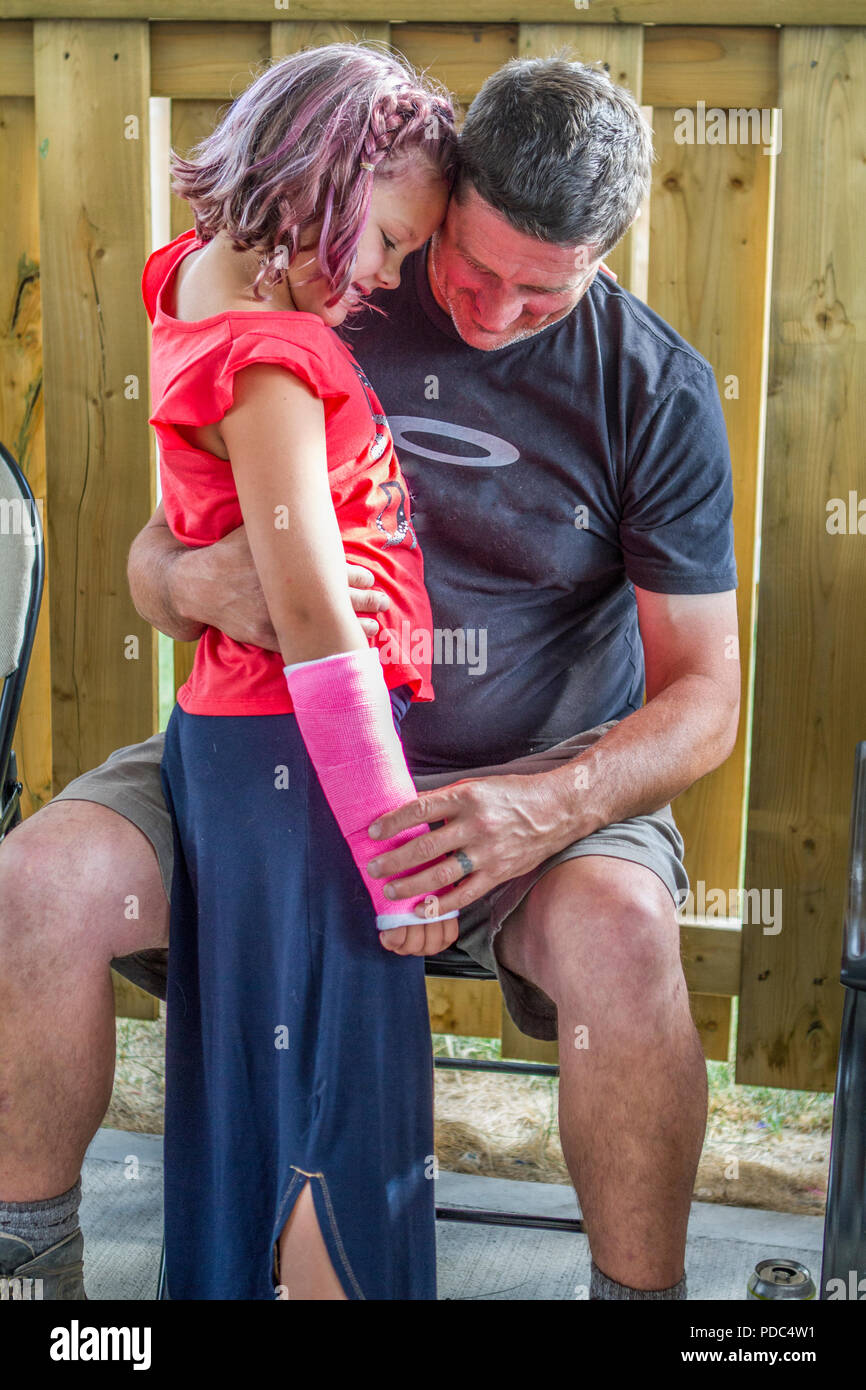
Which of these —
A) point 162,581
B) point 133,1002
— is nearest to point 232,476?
point 162,581

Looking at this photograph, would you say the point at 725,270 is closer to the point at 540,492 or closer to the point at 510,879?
the point at 540,492

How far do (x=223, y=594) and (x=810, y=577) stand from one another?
105cm

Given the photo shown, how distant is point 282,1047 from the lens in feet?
4.49

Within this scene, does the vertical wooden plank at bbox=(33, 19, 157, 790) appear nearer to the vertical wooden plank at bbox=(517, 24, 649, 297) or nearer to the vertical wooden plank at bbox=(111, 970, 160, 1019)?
the vertical wooden plank at bbox=(111, 970, 160, 1019)

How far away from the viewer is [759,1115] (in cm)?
234

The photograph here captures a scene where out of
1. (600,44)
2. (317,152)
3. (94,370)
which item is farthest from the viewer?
(94,370)

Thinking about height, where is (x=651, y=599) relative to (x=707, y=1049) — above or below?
above

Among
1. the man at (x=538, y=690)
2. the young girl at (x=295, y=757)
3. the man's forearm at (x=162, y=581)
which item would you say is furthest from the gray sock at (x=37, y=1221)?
the man's forearm at (x=162, y=581)

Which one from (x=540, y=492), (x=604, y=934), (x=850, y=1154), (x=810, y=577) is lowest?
(x=850, y=1154)

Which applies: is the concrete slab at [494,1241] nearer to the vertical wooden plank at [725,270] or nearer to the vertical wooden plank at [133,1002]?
the vertical wooden plank at [133,1002]

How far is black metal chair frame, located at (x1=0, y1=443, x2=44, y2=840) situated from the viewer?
6.07 ft

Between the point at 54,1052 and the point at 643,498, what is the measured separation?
0.98 m

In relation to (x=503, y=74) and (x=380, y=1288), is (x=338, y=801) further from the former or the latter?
(x=503, y=74)

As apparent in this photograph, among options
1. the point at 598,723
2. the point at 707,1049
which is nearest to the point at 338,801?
the point at 598,723
